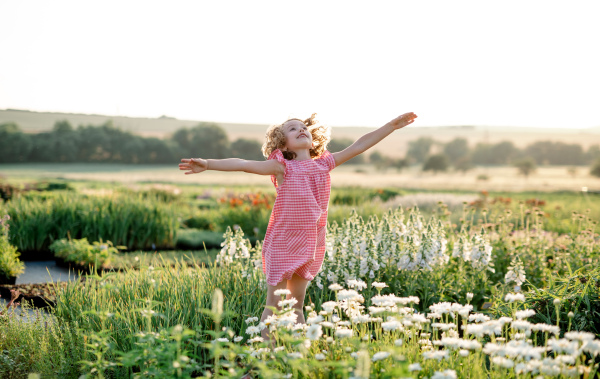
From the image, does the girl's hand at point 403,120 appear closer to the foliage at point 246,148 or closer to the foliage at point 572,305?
the foliage at point 572,305

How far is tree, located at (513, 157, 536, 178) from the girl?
20.9 meters

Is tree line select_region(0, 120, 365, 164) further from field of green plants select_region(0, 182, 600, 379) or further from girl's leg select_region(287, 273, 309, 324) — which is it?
girl's leg select_region(287, 273, 309, 324)

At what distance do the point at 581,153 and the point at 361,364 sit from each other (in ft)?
82.9

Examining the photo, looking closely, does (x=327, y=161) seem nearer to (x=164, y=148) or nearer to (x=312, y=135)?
(x=312, y=135)

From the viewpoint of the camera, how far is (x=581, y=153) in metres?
23.9

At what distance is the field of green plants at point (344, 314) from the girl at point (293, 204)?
23 cm

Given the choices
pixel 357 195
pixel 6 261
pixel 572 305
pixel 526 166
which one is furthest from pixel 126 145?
pixel 572 305

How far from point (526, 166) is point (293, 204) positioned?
21.6m

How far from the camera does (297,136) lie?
432cm

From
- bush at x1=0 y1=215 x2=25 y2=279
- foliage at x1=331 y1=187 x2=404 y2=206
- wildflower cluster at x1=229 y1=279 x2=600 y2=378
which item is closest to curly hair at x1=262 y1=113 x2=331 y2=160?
wildflower cluster at x1=229 y1=279 x2=600 y2=378

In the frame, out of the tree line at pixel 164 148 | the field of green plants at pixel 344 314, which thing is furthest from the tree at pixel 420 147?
the field of green plants at pixel 344 314

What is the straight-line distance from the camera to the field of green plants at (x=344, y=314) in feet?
8.61

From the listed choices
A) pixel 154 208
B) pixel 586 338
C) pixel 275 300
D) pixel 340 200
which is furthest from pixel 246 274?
pixel 340 200

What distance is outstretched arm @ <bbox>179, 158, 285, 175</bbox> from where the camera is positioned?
12.7 feet
